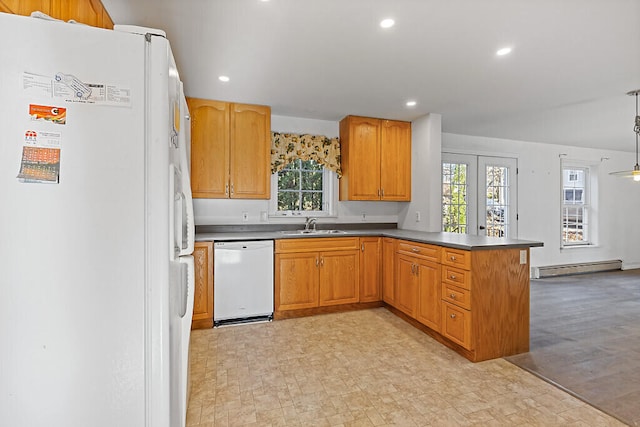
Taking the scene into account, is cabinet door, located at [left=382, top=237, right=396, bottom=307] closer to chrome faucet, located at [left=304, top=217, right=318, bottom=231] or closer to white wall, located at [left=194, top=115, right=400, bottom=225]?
white wall, located at [left=194, top=115, right=400, bottom=225]

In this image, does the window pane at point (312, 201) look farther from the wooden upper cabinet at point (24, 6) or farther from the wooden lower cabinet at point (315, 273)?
the wooden upper cabinet at point (24, 6)

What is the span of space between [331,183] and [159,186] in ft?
10.6

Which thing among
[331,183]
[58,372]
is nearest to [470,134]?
[331,183]

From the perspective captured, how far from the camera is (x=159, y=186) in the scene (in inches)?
46.5

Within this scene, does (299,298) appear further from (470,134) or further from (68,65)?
(470,134)

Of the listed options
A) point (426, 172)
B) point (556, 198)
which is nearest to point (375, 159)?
point (426, 172)

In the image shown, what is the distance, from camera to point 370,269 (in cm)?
379

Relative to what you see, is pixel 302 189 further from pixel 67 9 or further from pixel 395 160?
pixel 67 9

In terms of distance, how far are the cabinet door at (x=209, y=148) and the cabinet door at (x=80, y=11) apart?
62.1 inches

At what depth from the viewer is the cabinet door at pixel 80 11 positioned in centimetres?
141

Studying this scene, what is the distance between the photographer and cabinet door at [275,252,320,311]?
3.42 meters

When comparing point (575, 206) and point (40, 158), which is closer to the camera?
point (40, 158)

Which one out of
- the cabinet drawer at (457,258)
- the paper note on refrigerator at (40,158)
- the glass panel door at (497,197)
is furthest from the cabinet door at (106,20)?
the glass panel door at (497,197)

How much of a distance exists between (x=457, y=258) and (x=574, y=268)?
4.80 metres
